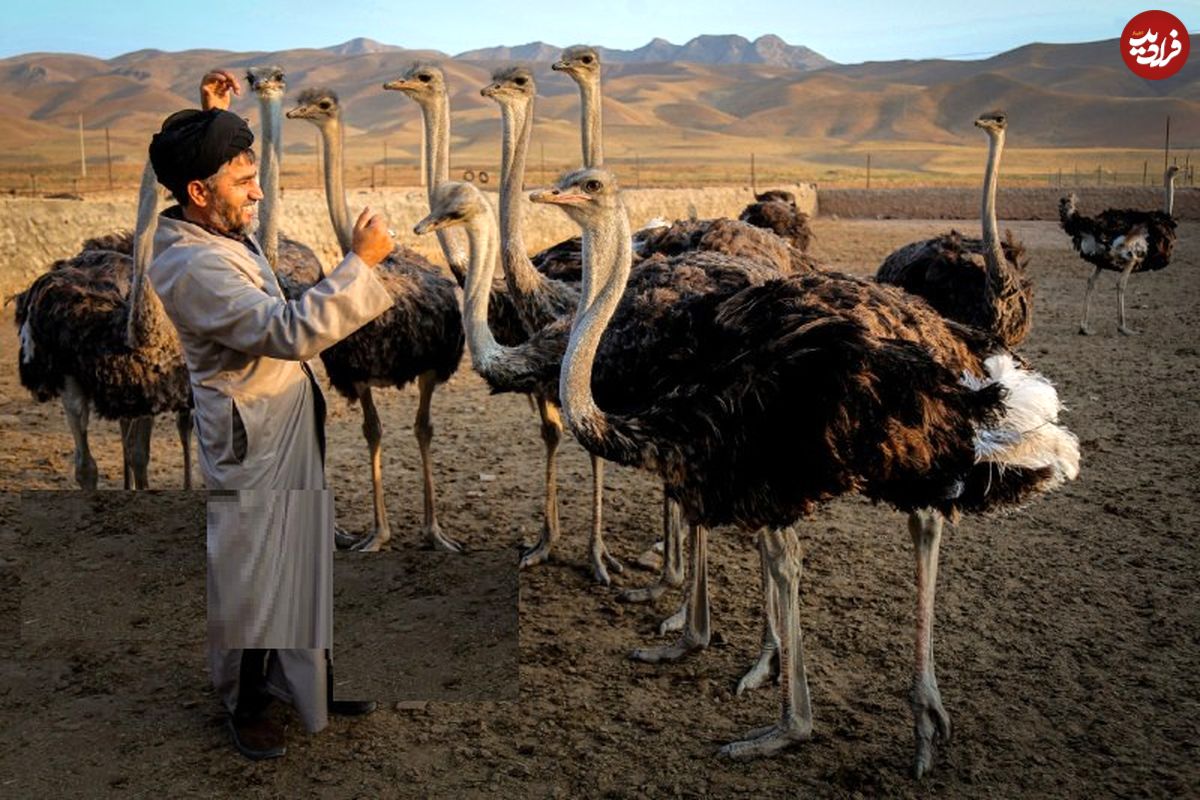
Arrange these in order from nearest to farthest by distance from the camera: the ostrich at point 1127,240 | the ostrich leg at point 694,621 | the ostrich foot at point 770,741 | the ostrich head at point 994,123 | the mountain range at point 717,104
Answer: the ostrich foot at point 770,741
the ostrich leg at point 694,621
the ostrich head at point 994,123
the ostrich at point 1127,240
the mountain range at point 717,104

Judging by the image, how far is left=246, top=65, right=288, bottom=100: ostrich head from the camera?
573 centimetres

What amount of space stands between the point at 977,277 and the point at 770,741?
4.62 metres

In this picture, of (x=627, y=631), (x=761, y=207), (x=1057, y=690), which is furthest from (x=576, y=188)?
(x=761, y=207)

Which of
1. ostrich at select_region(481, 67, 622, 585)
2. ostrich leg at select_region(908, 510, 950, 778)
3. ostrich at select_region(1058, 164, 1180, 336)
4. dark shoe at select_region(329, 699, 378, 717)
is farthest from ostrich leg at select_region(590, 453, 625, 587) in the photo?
ostrich at select_region(1058, 164, 1180, 336)

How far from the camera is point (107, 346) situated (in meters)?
5.21

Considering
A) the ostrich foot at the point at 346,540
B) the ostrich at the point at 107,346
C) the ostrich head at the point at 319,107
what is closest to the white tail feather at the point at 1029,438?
the ostrich foot at the point at 346,540

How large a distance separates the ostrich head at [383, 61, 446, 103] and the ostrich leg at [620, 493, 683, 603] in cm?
262

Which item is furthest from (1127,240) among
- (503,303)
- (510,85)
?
(503,303)

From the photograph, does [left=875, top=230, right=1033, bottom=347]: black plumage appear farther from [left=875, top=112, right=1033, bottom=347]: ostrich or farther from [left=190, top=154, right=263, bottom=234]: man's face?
[left=190, top=154, right=263, bottom=234]: man's face

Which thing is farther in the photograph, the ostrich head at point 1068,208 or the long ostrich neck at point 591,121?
the ostrich head at point 1068,208

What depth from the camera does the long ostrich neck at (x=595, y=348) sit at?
3633mm

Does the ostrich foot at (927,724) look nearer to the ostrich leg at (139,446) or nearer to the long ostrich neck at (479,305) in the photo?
the long ostrich neck at (479,305)

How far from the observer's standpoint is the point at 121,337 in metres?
5.21

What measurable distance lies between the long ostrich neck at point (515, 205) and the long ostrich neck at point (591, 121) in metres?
0.59
